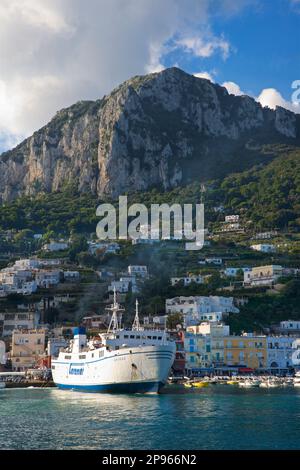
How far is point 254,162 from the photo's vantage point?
197500mm

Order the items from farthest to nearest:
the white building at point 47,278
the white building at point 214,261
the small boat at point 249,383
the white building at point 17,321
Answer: the white building at point 214,261 < the white building at point 47,278 < the white building at point 17,321 < the small boat at point 249,383

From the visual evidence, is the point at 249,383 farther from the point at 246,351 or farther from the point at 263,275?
the point at 263,275

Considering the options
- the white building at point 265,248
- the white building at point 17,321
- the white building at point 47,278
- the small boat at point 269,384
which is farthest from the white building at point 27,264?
the small boat at point 269,384

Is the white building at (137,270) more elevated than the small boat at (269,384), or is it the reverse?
the white building at (137,270)

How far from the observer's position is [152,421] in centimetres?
4684

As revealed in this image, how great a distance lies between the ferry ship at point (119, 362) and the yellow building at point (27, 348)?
56.6 feet

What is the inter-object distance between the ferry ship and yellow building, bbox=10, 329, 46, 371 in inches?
679

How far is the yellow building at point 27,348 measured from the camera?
97438 mm

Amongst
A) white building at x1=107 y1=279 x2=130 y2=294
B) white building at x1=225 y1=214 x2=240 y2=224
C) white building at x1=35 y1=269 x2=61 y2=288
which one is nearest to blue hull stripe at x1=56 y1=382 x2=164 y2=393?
white building at x1=107 y1=279 x2=130 y2=294

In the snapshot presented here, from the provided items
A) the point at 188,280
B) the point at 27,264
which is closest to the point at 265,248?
the point at 188,280

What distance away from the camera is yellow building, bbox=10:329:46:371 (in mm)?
97438

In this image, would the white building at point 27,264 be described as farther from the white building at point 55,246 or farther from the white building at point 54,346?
the white building at point 54,346

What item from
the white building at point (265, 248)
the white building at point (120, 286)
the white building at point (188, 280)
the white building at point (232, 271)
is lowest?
the white building at point (120, 286)

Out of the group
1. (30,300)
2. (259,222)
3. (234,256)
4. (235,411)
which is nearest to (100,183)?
(259,222)
